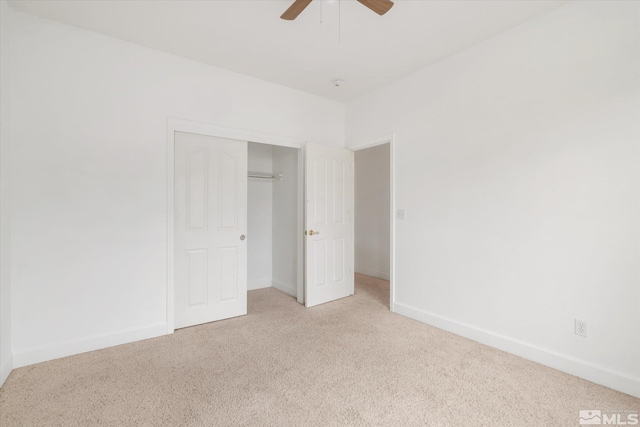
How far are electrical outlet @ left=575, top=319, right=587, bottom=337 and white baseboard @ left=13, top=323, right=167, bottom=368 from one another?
3.55 metres

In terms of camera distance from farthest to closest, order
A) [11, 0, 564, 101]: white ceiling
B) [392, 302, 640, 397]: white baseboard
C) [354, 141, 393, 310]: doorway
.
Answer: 1. [354, 141, 393, 310]: doorway
2. [11, 0, 564, 101]: white ceiling
3. [392, 302, 640, 397]: white baseboard

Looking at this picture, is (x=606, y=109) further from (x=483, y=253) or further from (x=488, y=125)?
(x=483, y=253)

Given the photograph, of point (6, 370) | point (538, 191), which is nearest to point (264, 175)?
point (6, 370)

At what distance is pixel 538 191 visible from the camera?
2.37m

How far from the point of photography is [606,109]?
2.05m

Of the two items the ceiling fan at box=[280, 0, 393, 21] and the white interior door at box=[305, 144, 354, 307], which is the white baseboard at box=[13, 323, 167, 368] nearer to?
the white interior door at box=[305, 144, 354, 307]

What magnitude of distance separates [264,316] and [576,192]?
314 cm

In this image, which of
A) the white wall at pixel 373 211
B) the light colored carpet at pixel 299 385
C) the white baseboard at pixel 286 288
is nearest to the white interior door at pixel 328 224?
the white baseboard at pixel 286 288

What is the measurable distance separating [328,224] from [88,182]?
2.57 m

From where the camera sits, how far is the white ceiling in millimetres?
2242

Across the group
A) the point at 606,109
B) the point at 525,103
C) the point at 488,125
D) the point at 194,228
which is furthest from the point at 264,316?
the point at 606,109

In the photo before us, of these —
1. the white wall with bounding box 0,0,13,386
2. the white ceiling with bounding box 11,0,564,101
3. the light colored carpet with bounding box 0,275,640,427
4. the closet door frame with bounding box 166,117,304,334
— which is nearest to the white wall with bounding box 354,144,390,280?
the white ceiling with bounding box 11,0,564,101

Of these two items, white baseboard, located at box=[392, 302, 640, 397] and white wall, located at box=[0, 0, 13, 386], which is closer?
white baseboard, located at box=[392, 302, 640, 397]

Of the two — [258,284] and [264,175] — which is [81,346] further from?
[264,175]
